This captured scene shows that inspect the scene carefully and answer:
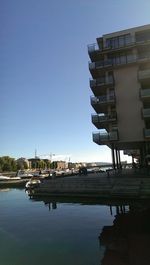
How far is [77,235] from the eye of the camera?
22.7 metres

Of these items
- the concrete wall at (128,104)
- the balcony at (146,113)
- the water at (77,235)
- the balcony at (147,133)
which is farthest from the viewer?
the concrete wall at (128,104)

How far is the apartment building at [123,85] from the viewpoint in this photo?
1943 inches

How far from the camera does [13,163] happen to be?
15888cm

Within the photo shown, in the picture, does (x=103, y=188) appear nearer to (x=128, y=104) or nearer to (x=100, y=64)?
(x=128, y=104)

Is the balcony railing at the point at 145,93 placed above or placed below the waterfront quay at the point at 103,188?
above

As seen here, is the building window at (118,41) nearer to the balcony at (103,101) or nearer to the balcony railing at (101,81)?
the balcony railing at (101,81)

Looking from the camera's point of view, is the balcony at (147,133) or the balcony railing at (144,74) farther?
the balcony railing at (144,74)

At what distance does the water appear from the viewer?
17.4 m

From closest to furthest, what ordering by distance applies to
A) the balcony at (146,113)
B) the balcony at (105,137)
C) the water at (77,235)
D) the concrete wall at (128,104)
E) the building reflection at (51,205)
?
the water at (77,235) → the building reflection at (51,205) → the balcony at (146,113) → the balcony at (105,137) → the concrete wall at (128,104)

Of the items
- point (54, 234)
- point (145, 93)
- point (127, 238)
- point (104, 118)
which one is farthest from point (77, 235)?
point (145, 93)

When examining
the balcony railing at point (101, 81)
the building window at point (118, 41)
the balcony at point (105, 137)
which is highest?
the building window at point (118, 41)

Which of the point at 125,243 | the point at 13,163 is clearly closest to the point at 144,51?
the point at 125,243

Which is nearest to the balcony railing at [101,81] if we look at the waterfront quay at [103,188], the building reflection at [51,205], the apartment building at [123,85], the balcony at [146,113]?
the apartment building at [123,85]

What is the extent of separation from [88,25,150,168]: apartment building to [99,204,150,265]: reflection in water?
21600mm
